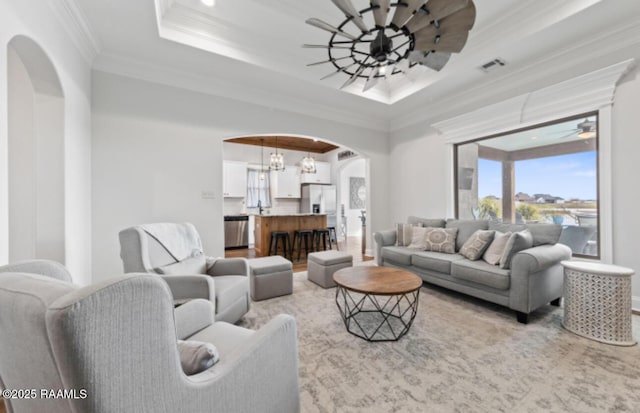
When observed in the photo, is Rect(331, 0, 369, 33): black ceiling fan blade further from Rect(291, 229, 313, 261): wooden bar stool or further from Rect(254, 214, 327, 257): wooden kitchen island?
Rect(291, 229, 313, 261): wooden bar stool

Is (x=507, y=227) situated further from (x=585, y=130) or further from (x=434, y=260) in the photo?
(x=585, y=130)

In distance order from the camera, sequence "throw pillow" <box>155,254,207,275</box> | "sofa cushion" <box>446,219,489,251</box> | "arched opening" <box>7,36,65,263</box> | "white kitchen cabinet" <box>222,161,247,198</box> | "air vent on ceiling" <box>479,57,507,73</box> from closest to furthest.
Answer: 1. "arched opening" <box>7,36,65,263</box>
2. "throw pillow" <box>155,254,207,275</box>
3. "air vent on ceiling" <box>479,57,507,73</box>
4. "sofa cushion" <box>446,219,489,251</box>
5. "white kitchen cabinet" <box>222,161,247,198</box>

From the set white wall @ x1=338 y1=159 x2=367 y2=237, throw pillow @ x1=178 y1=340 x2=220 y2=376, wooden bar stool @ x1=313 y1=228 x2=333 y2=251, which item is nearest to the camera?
throw pillow @ x1=178 y1=340 x2=220 y2=376

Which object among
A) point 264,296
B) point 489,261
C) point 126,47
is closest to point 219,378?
point 264,296

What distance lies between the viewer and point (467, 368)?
1842 mm

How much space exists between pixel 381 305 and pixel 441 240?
135cm

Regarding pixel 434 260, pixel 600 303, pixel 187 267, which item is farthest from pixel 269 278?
pixel 600 303

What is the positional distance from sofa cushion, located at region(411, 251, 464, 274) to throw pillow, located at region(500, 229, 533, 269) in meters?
0.53

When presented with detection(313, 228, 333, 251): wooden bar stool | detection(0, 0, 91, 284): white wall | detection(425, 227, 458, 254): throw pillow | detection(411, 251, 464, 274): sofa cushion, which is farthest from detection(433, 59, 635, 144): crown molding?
detection(0, 0, 91, 284): white wall

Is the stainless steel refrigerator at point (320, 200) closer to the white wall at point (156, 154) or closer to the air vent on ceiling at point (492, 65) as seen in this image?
the white wall at point (156, 154)

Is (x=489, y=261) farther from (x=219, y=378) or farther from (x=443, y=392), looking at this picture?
(x=219, y=378)

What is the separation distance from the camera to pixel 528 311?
7.99 ft

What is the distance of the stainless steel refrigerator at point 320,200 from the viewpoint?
8195mm

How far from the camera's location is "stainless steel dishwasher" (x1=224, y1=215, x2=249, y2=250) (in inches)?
272
